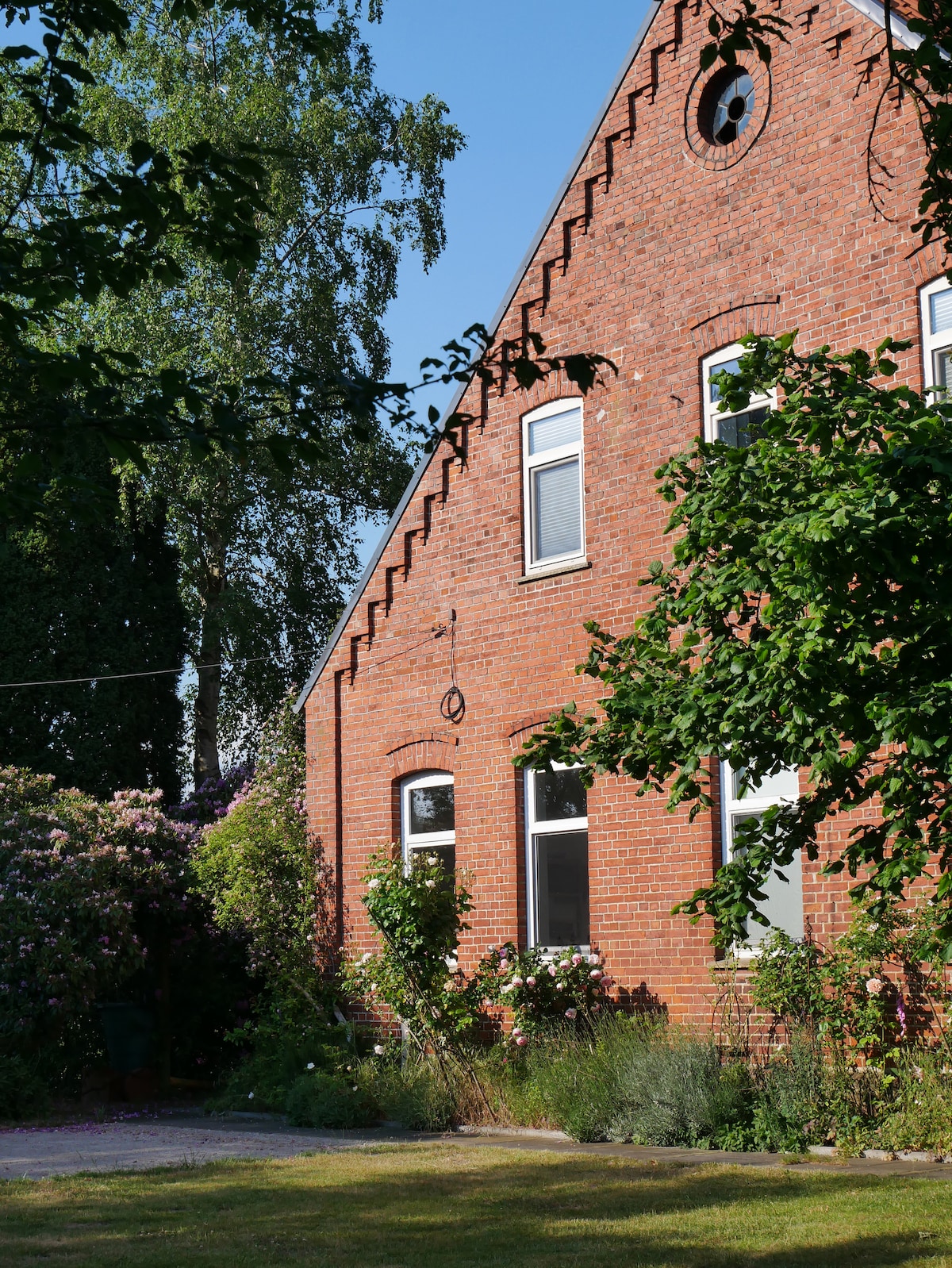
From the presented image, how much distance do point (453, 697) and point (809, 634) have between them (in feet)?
29.8

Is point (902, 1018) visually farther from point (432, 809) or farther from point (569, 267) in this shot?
point (569, 267)

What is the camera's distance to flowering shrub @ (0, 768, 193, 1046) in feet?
49.3

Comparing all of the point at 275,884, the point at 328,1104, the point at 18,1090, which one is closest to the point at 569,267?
the point at 275,884

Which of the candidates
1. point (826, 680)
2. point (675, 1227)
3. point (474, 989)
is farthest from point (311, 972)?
point (826, 680)

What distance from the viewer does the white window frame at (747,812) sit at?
11.4 meters

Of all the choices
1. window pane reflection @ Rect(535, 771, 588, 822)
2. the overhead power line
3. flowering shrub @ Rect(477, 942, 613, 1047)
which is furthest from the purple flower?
the overhead power line

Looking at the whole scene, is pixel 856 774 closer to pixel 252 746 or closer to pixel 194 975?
pixel 194 975

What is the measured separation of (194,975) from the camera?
1798 centimetres

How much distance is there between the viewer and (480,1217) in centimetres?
818

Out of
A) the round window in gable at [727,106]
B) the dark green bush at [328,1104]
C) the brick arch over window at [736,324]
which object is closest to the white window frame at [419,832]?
the dark green bush at [328,1104]

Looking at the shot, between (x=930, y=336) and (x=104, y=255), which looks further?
(x=930, y=336)

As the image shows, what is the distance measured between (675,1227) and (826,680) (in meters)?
3.30

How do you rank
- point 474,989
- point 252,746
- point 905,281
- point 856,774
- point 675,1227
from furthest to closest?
point 252,746, point 474,989, point 905,281, point 675,1227, point 856,774

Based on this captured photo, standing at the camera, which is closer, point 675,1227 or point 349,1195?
point 675,1227
